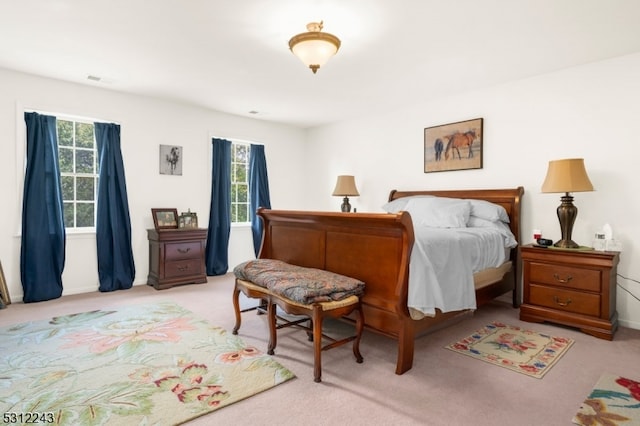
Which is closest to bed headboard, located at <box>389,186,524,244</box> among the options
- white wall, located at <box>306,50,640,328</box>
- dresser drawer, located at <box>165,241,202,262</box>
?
white wall, located at <box>306,50,640,328</box>

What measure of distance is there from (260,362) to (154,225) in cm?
307

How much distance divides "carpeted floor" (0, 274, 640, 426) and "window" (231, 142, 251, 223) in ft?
9.21

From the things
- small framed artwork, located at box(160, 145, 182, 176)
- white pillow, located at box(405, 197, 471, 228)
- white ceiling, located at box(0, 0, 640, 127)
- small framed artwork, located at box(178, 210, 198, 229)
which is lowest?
small framed artwork, located at box(178, 210, 198, 229)

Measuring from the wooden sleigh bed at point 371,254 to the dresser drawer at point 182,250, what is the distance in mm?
1597

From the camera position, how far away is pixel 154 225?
472 centimetres

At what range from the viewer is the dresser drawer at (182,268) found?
4.54 meters

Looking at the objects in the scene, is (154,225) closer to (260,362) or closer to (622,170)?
(260,362)

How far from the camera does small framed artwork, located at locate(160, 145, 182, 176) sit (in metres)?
4.85

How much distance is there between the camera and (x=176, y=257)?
15.1 feet

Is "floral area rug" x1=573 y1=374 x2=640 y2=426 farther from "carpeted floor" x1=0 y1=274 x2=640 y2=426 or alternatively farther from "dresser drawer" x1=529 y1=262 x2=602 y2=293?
"dresser drawer" x1=529 y1=262 x2=602 y2=293

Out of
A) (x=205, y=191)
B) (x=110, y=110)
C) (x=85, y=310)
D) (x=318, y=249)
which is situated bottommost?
(x=85, y=310)

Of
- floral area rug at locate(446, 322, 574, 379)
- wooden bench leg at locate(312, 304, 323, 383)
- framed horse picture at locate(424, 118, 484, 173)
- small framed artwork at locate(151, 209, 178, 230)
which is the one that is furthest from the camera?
small framed artwork at locate(151, 209, 178, 230)

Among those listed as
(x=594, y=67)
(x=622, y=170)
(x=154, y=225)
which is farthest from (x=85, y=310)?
(x=594, y=67)

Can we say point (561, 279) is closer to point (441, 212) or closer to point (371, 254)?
point (441, 212)
